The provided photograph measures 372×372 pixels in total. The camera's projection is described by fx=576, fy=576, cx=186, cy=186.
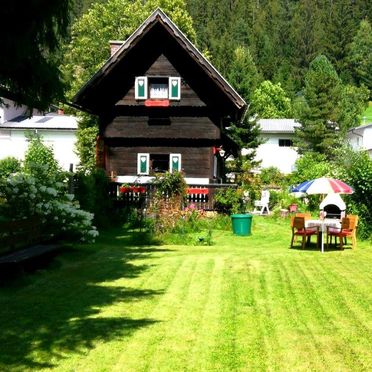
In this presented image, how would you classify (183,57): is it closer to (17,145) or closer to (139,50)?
(139,50)

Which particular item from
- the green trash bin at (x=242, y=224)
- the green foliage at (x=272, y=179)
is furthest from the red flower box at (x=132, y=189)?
the green foliage at (x=272, y=179)

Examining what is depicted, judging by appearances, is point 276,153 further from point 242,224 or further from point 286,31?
point 286,31

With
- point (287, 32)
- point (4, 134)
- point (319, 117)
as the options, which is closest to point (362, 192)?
point (319, 117)

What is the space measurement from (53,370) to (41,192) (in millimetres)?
8316

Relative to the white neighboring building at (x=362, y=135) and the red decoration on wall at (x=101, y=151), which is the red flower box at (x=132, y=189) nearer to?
the red decoration on wall at (x=101, y=151)

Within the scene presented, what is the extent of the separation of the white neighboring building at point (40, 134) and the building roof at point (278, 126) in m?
19.9

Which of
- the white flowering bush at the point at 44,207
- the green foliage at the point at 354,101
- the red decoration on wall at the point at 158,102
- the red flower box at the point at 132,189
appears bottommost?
the white flowering bush at the point at 44,207

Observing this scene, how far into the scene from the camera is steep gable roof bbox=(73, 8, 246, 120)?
78.6ft

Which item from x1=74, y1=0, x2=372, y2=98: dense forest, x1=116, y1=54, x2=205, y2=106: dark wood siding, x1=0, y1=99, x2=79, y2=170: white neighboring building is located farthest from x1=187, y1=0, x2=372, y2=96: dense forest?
x1=116, y1=54, x2=205, y2=106: dark wood siding

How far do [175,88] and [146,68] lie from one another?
1.63 meters

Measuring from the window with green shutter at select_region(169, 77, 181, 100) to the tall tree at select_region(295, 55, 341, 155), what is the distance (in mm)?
31982

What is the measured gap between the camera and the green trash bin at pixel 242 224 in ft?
62.6

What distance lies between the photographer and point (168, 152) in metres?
26.1

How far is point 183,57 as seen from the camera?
82.5 feet
